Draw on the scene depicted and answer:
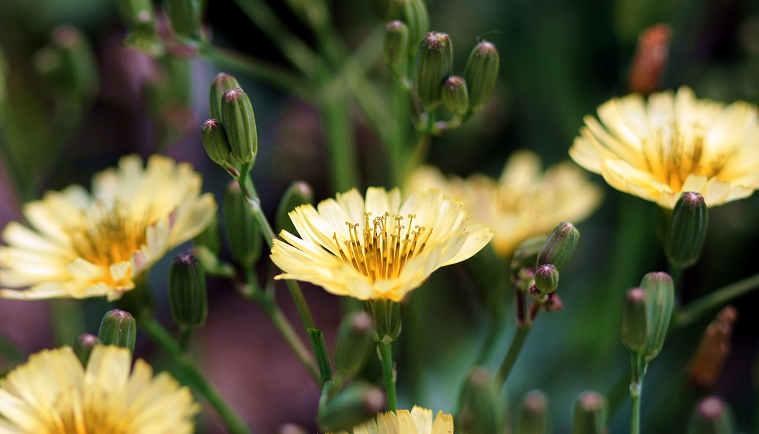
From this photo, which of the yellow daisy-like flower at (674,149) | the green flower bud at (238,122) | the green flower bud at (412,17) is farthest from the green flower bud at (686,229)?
the green flower bud at (238,122)

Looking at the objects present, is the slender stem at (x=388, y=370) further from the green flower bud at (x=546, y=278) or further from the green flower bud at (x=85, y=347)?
the green flower bud at (x=85, y=347)

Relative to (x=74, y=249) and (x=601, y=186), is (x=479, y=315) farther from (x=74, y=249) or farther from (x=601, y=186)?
(x=74, y=249)

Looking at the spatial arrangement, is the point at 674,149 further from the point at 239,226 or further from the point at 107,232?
the point at 107,232

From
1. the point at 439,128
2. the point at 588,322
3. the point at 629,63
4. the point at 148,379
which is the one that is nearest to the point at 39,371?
the point at 148,379

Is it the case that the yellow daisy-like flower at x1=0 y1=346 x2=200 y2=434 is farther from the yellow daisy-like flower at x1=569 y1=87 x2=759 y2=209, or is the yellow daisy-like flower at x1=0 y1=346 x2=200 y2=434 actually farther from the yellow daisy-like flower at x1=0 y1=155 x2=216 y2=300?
the yellow daisy-like flower at x1=569 y1=87 x2=759 y2=209

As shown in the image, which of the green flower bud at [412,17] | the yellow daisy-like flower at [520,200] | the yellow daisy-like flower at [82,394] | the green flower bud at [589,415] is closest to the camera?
the yellow daisy-like flower at [82,394]

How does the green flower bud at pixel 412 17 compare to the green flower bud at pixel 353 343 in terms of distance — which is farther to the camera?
the green flower bud at pixel 412 17

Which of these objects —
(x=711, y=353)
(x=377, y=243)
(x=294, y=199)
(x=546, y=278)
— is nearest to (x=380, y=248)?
(x=377, y=243)
